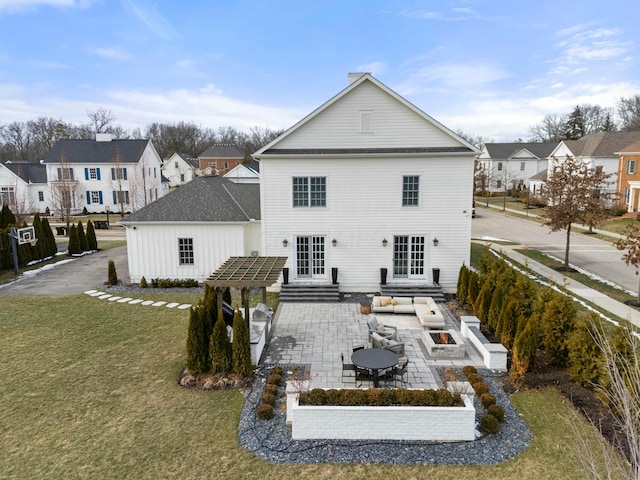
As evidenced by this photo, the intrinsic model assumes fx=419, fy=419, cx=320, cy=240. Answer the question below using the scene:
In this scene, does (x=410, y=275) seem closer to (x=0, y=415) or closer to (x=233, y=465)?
(x=233, y=465)

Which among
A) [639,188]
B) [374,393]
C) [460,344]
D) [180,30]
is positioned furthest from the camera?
[639,188]

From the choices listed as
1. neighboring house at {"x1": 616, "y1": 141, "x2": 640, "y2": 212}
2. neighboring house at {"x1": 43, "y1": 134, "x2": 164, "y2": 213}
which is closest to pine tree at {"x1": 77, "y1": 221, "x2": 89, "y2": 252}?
neighboring house at {"x1": 43, "y1": 134, "x2": 164, "y2": 213}

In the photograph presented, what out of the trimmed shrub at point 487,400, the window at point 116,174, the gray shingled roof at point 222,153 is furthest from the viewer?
the gray shingled roof at point 222,153

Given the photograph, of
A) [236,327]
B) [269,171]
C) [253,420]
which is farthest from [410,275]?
[253,420]

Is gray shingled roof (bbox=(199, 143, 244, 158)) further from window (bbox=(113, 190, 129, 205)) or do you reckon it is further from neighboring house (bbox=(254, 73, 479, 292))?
neighboring house (bbox=(254, 73, 479, 292))

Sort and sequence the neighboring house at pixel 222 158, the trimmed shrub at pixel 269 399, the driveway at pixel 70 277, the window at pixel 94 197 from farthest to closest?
1. the neighboring house at pixel 222 158
2. the window at pixel 94 197
3. the driveway at pixel 70 277
4. the trimmed shrub at pixel 269 399

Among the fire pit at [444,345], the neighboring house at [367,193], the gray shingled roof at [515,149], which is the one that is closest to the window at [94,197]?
the neighboring house at [367,193]

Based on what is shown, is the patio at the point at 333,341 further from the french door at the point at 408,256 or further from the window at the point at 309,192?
the window at the point at 309,192
